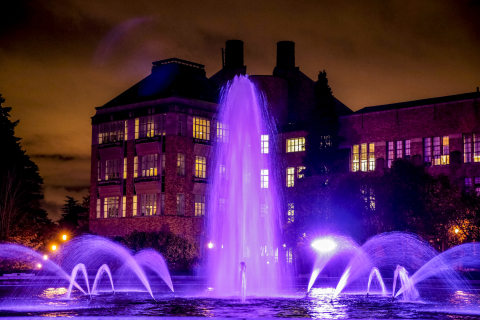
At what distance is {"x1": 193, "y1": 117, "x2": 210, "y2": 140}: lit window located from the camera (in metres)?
68.6

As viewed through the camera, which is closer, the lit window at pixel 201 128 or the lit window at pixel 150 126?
the lit window at pixel 150 126

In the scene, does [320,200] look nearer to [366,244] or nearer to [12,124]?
[366,244]

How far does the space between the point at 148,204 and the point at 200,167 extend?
6475 mm

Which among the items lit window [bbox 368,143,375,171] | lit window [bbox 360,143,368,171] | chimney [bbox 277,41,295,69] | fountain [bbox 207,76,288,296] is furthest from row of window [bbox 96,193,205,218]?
fountain [bbox 207,76,288,296]

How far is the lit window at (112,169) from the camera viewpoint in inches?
2788

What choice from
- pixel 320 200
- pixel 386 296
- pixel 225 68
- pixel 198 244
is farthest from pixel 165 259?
pixel 386 296

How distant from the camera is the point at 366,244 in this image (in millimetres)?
51062

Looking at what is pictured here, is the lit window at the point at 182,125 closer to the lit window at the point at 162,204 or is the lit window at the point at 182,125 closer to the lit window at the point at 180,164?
the lit window at the point at 180,164

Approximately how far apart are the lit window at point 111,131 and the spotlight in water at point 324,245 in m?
25.5

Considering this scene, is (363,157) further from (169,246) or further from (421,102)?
(169,246)

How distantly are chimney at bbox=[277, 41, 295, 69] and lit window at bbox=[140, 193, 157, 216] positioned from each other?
23.5 meters

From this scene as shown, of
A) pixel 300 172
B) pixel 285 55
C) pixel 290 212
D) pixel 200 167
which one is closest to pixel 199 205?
pixel 200 167

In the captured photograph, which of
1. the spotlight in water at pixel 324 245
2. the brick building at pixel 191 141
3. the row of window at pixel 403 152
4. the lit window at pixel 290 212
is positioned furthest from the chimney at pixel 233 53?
the spotlight in water at pixel 324 245

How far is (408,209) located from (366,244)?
14.5ft
